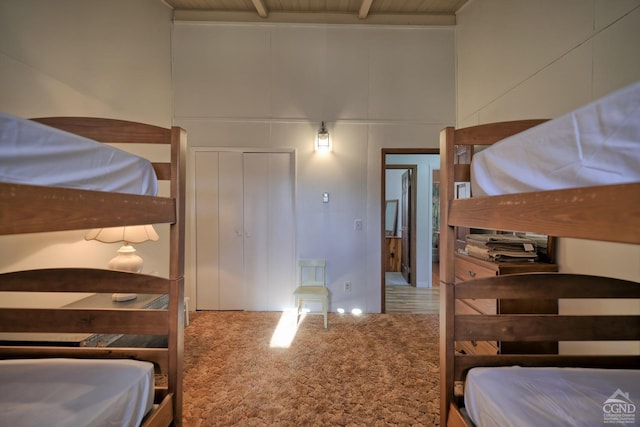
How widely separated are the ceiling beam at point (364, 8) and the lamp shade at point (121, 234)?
3087 millimetres

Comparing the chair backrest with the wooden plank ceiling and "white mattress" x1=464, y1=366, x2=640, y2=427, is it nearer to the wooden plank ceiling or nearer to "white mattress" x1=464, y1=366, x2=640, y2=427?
"white mattress" x1=464, y1=366, x2=640, y2=427

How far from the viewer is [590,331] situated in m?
1.06

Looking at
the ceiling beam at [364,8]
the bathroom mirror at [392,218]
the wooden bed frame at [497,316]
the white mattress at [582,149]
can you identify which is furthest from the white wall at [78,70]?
the bathroom mirror at [392,218]

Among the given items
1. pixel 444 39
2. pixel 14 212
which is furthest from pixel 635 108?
pixel 444 39

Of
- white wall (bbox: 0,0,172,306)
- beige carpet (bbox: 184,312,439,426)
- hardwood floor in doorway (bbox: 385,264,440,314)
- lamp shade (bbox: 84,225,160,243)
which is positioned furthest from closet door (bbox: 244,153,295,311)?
hardwood floor in doorway (bbox: 385,264,440,314)

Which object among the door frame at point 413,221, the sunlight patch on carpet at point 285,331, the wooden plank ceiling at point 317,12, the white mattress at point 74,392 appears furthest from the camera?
the door frame at point 413,221

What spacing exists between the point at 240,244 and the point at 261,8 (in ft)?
8.78

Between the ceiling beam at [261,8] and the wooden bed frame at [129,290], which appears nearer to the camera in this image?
the wooden bed frame at [129,290]

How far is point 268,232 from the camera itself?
3027 mm

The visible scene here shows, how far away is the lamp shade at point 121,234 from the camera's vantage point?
1.85m

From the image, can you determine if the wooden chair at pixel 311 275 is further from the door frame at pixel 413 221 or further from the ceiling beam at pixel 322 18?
the ceiling beam at pixel 322 18

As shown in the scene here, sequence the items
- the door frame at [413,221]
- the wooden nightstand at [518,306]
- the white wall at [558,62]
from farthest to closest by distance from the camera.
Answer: the door frame at [413,221]
the wooden nightstand at [518,306]
the white wall at [558,62]

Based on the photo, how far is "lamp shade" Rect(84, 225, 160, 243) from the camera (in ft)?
6.06

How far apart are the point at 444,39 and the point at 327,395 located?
379 cm
